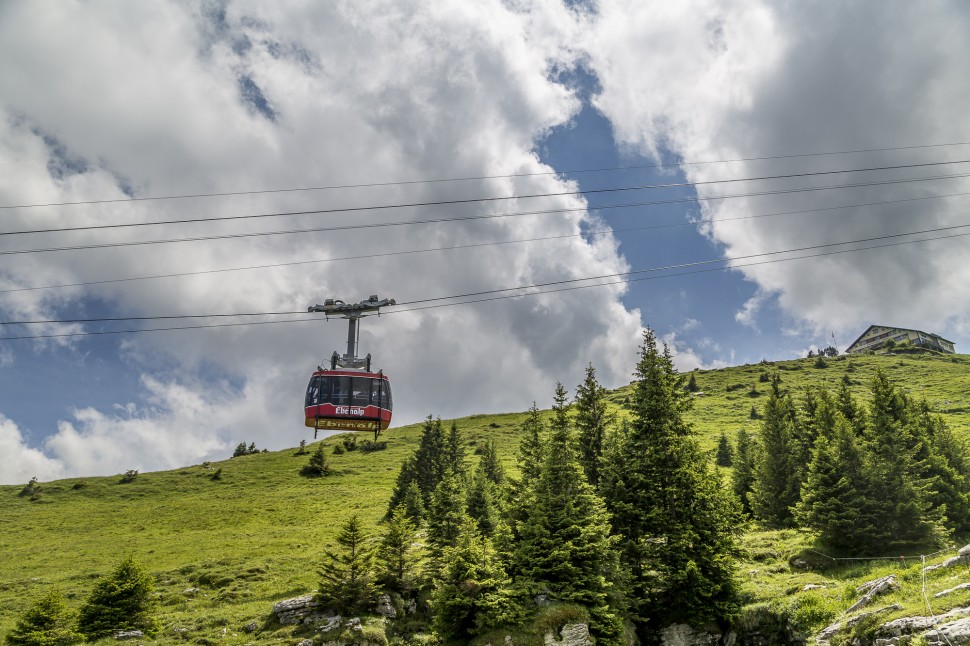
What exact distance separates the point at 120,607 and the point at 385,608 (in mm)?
19040

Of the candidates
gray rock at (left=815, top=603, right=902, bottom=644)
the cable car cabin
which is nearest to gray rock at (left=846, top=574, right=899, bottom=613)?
gray rock at (left=815, top=603, right=902, bottom=644)

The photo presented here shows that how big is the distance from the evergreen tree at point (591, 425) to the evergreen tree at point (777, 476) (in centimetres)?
2095

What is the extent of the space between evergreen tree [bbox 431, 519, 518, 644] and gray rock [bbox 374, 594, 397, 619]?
23.7 ft

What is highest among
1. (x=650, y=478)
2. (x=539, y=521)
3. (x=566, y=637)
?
(x=650, y=478)

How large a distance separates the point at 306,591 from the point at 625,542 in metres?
26.0

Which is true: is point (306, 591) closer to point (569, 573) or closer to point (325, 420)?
point (325, 420)

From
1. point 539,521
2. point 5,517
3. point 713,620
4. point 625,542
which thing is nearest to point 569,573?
point 539,521

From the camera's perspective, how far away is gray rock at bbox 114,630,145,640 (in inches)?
1403

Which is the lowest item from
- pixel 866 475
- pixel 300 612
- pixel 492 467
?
pixel 300 612

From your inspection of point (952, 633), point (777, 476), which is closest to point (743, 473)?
point (777, 476)

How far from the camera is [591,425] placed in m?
41.3

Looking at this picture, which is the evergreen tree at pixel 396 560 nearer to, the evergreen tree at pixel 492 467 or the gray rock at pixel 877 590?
the gray rock at pixel 877 590

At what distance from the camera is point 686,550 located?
31750mm

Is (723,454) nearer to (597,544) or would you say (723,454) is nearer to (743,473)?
(743,473)
